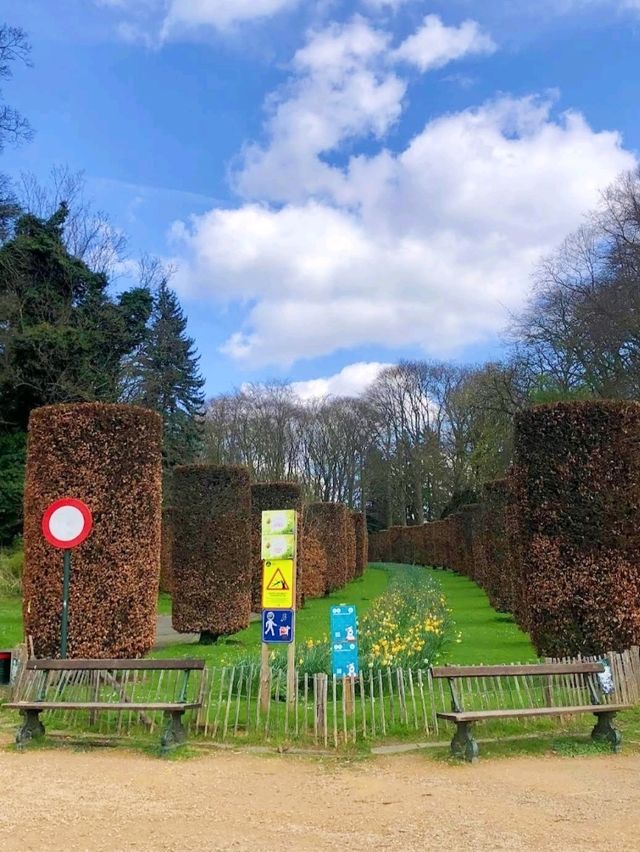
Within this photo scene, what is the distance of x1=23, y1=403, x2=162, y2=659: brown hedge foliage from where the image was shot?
938cm

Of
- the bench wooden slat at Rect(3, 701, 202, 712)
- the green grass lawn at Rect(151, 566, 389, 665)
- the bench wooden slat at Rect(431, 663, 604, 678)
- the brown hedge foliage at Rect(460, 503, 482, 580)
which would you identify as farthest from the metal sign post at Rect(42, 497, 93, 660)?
the brown hedge foliage at Rect(460, 503, 482, 580)

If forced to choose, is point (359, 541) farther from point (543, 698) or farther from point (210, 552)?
point (543, 698)

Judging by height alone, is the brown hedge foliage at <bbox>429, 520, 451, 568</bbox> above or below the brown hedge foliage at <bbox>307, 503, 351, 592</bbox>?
above

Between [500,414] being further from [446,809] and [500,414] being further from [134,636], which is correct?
[446,809]

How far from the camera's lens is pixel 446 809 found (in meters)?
5.42

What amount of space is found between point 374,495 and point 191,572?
50.5 meters

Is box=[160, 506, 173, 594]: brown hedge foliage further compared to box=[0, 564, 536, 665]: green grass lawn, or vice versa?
box=[160, 506, 173, 594]: brown hedge foliage

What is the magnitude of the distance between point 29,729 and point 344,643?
320 cm

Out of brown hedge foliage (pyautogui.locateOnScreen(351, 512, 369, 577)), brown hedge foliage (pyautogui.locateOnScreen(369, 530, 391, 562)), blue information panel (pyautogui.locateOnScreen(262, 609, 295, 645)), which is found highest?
brown hedge foliage (pyautogui.locateOnScreen(369, 530, 391, 562))

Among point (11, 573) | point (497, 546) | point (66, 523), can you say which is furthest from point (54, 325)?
point (66, 523)

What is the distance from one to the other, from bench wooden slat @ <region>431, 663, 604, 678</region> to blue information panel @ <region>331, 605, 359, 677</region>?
1182mm

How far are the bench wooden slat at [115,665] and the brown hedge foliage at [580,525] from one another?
4.54 m

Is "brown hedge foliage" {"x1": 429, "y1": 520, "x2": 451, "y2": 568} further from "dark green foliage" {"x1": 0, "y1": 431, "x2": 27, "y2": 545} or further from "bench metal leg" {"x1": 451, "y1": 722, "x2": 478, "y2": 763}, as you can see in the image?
"bench metal leg" {"x1": 451, "y1": 722, "x2": 478, "y2": 763}

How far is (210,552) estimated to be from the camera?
15.2 m
